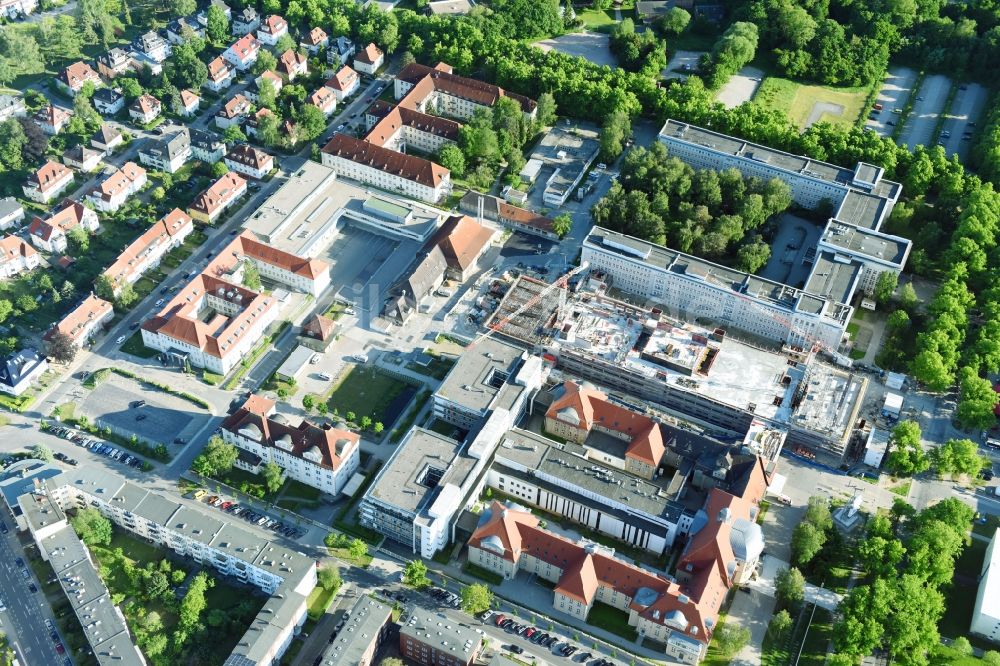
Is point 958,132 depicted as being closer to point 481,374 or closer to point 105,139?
point 481,374

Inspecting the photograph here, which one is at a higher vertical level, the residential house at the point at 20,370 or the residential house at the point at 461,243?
the residential house at the point at 461,243

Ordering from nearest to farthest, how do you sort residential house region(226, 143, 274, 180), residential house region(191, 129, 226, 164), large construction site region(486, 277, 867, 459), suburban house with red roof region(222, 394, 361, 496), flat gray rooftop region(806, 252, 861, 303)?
suburban house with red roof region(222, 394, 361, 496) < large construction site region(486, 277, 867, 459) < flat gray rooftop region(806, 252, 861, 303) < residential house region(226, 143, 274, 180) < residential house region(191, 129, 226, 164)

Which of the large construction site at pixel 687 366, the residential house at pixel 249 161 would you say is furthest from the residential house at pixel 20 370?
the large construction site at pixel 687 366

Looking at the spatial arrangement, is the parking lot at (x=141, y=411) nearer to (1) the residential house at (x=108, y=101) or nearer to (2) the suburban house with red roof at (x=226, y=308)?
(2) the suburban house with red roof at (x=226, y=308)

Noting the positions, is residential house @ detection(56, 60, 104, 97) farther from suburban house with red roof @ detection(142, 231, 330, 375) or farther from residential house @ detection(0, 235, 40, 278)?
suburban house with red roof @ detection(142, 231, 330, 375)

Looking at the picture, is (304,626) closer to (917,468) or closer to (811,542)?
(811,542)

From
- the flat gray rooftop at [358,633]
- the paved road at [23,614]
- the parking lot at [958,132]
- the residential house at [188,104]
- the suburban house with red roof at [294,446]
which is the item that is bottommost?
the paved road at [23,614]

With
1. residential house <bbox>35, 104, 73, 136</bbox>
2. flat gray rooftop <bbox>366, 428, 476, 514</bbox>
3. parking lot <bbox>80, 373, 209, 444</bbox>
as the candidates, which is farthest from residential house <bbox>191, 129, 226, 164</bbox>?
flat gray rooftop <bbox>366, 428, 476, 514</bbox>
